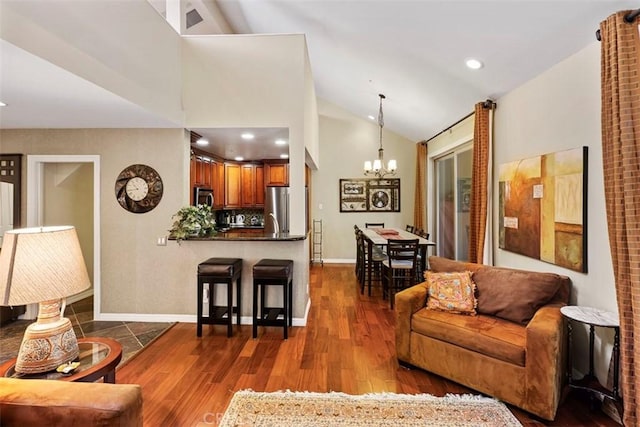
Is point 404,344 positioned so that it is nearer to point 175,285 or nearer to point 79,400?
point 79,400

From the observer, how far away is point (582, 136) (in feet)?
8.37

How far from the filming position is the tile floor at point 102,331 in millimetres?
3260

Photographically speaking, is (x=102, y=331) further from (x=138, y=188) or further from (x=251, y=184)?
(x=251, y=184)

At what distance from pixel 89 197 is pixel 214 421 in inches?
171

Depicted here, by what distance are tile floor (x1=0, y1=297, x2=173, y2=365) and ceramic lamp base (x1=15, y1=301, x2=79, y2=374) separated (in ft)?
4.83

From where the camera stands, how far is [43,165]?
408cm

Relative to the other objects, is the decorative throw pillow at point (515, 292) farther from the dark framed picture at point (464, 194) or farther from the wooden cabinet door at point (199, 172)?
the wooden cabinet door at point (199, 172)

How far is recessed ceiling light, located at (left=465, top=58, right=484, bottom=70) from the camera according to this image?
335 cm

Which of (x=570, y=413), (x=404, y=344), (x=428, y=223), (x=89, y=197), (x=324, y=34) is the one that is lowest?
(x=570, y=413)

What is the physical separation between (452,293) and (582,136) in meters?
1.65

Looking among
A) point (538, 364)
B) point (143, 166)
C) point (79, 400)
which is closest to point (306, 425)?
point (79, 400)

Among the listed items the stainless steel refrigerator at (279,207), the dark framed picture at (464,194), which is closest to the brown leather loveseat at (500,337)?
the dark framed picture at (464,194)

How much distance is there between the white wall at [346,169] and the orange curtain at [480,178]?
11.8 ft

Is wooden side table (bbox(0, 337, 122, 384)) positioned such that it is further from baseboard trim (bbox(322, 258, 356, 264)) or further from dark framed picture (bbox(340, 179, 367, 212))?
dark framed picture (bbox(340, 179, 367, 212))
